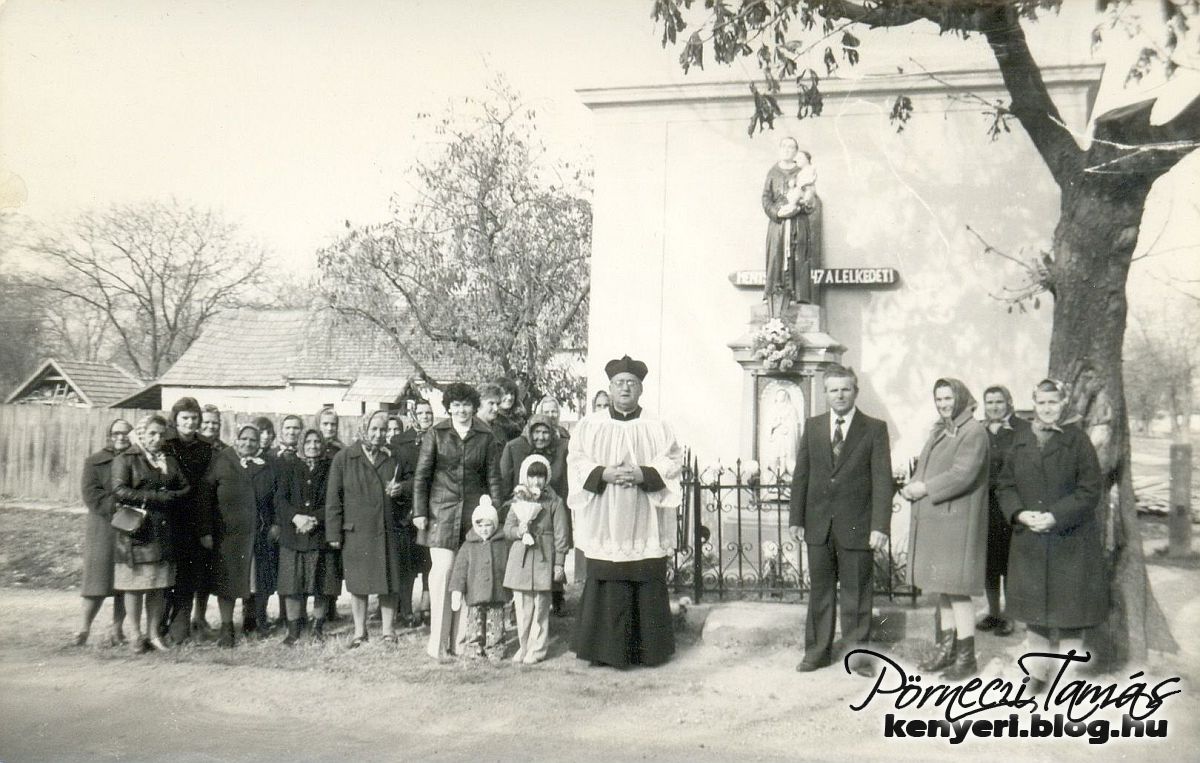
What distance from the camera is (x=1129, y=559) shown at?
504 cm

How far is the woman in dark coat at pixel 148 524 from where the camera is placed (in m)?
5.45

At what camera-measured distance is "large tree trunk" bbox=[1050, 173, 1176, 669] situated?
16.3ft

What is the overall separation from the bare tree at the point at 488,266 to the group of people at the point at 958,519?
22.3 ft

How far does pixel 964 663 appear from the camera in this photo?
15.6 feet

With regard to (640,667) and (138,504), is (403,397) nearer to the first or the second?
(138,504)

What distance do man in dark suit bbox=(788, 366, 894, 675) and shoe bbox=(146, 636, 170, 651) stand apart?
13.2 feet

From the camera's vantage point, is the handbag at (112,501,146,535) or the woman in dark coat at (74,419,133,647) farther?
the woman in dark coat at (74,419,133,647)

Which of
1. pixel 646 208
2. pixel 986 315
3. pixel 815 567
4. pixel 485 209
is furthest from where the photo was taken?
pixel 485 209

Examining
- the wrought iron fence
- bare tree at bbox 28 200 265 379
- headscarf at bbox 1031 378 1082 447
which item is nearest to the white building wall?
the wrought iron fence

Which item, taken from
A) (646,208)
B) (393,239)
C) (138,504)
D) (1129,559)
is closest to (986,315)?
(646,208)

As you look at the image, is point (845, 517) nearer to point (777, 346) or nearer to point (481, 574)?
point (481, 574)

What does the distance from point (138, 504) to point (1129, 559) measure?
6014 mm

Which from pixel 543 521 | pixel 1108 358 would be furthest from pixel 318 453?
pixel 1108 358

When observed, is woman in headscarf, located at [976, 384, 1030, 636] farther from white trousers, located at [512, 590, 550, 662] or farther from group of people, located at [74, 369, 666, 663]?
white trousers, located at [512, 590, 550, 662]
